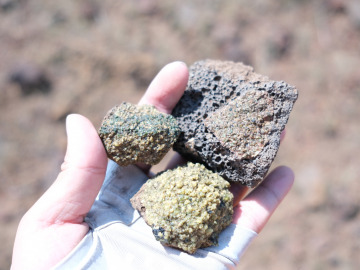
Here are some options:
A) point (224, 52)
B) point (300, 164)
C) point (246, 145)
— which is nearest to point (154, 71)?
point (224, 52)

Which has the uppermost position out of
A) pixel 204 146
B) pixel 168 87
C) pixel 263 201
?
pixel 168 87

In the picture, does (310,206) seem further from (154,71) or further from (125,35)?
(125,35)

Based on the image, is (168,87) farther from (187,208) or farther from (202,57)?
(202,57)

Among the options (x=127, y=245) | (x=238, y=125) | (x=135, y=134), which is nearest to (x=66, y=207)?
(x=127, y=245)

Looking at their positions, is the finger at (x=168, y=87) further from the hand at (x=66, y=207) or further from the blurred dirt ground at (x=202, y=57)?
the blurred dirt ground at (x=202, y=57)

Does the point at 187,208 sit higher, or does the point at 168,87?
the point at 168,87

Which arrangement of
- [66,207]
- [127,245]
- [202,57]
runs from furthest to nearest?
[202,57] < [127,245] < [66,207]
